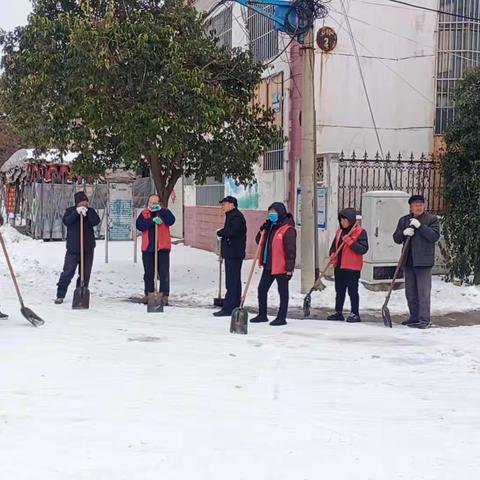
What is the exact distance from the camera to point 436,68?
13.3 metres

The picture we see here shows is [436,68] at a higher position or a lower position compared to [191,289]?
higher

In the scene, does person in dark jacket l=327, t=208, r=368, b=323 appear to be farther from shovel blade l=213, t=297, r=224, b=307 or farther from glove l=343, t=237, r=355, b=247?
shovel blade l=213, t=297, r=224, b=307

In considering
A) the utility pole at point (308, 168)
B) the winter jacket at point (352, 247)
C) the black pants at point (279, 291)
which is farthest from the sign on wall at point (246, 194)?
the black pants at point (279, 291)

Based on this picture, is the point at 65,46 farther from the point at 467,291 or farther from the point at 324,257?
the point at 467,291

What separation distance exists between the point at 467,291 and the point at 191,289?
4659mm

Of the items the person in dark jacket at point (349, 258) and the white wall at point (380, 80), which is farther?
the white wall at point (380, 80)

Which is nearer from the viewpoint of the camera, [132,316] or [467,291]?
[132,316]

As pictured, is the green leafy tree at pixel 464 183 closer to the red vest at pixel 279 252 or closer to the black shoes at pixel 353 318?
the black shoes at pixel 353 318

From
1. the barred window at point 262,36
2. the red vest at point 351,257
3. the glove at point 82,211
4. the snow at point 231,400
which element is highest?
the barred window at point 262,36

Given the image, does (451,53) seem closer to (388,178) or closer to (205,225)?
(388,178)

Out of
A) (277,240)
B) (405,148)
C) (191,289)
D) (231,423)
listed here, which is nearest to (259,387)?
(231,423)

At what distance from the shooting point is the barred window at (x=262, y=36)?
47.6 ft

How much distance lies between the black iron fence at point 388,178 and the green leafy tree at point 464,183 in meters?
0.67

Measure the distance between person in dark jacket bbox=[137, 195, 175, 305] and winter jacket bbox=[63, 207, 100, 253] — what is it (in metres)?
0.68
